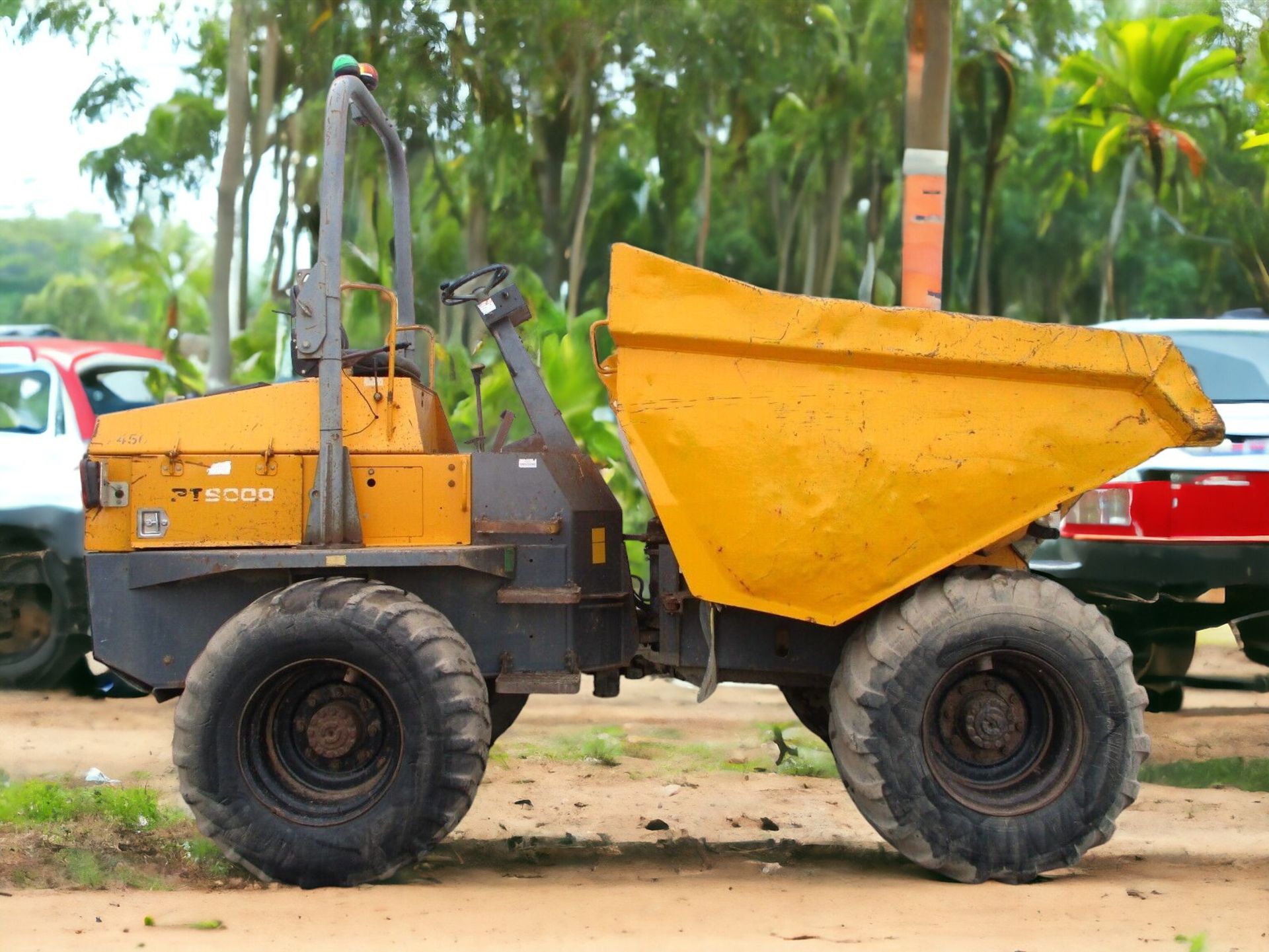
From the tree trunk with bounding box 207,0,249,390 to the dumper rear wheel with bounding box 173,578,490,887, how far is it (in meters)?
14.4

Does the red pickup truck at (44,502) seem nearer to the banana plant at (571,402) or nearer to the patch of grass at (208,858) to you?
the banana plant at (571,402)

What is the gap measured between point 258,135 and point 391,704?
57.8 feet

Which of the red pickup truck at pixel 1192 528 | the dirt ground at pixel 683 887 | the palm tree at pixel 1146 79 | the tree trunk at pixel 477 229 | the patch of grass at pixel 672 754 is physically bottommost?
the patch of grass at pixel 672 754

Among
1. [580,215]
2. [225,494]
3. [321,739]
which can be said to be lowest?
[321,739]

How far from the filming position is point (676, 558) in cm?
571

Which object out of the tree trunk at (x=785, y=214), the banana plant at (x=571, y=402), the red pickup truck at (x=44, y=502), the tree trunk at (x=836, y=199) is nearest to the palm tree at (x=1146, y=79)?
the tree trunk at (x=836, y=199)

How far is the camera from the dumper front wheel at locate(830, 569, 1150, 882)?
18.1ft

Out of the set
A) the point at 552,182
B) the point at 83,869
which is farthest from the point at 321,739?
the point at 552,182

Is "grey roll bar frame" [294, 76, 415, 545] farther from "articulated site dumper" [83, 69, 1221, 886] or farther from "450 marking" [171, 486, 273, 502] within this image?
"450 marking" [171, 486, 273, 502]

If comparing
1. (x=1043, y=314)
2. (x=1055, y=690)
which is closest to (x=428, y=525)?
(x=1055, y=690)

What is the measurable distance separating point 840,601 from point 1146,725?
4717mm

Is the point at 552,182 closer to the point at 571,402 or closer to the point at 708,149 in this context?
the point at 708,149

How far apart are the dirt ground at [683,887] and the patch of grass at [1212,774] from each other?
0.22 metres

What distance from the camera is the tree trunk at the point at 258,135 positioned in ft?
69.1
